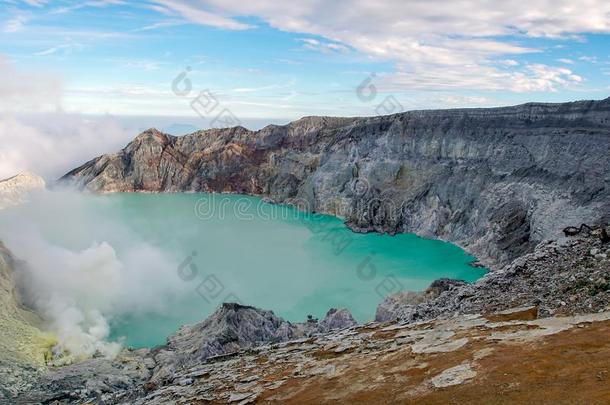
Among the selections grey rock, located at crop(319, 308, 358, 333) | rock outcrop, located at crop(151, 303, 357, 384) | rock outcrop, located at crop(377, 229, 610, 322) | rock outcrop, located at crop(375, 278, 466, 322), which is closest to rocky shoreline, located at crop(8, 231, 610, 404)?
rock outcrop, located at crop(377, 229, 610, 322)

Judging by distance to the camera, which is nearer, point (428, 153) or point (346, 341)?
point (346, 341)

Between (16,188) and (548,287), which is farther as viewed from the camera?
(16,188)

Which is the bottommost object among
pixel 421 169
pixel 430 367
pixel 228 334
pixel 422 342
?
pixel 228 334

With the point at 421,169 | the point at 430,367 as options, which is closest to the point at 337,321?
the point at 430,367

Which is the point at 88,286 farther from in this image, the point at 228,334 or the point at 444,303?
the point at 444,303

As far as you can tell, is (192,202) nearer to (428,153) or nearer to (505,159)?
(428,153)

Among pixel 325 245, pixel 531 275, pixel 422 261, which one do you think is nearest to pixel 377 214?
pixel 325 245

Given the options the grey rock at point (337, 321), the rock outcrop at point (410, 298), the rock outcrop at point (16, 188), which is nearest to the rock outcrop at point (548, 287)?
the rock outcrop at point (410, 298)
